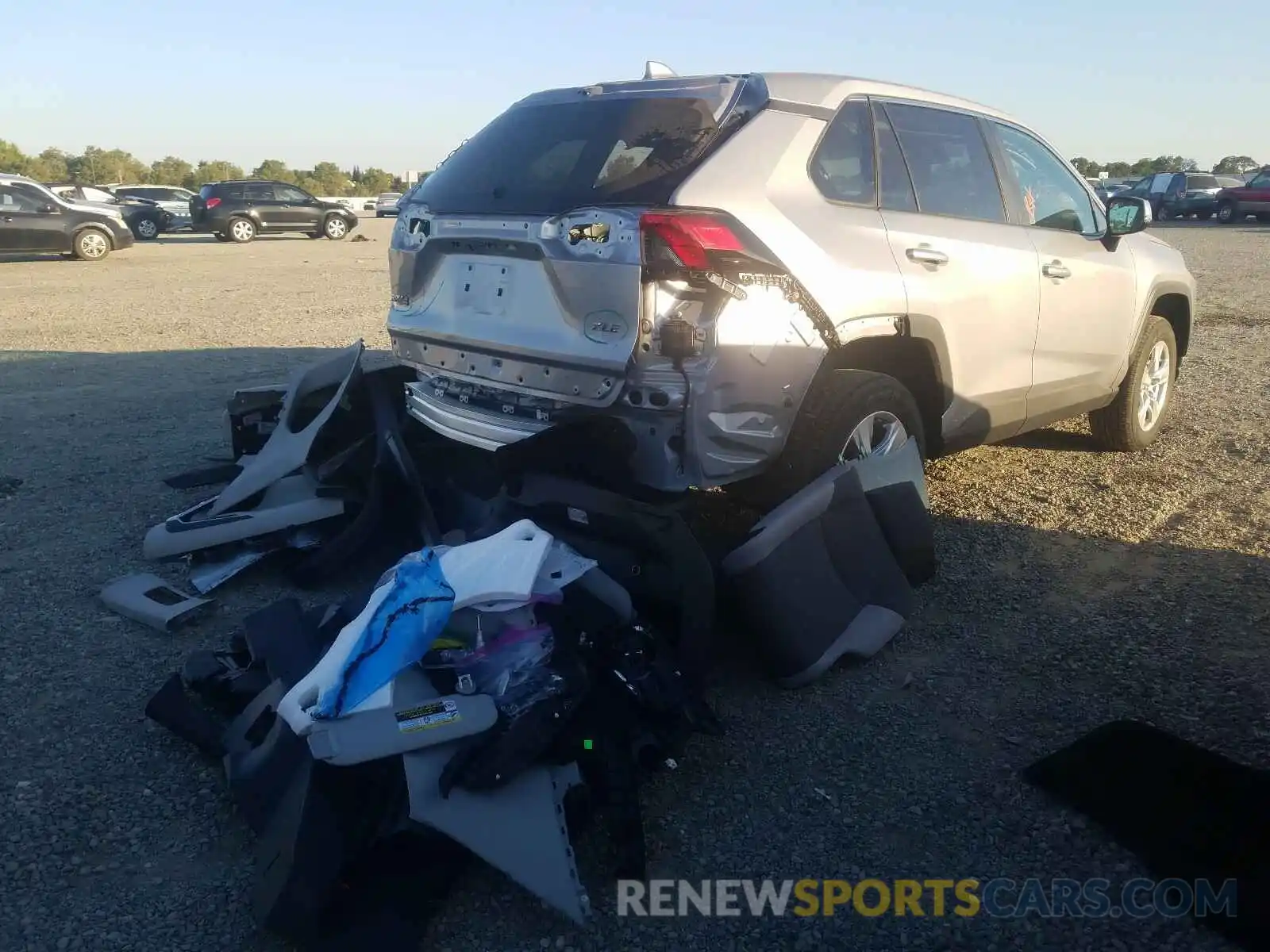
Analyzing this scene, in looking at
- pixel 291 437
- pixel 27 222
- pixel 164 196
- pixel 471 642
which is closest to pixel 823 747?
pixel 471 642

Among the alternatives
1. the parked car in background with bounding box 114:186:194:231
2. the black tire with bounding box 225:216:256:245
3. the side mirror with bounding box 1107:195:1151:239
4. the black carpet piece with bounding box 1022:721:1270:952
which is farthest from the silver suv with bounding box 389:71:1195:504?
the parked car in background with bounding box 114:186:194:231

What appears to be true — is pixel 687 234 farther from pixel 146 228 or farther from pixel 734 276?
pixel 146 228

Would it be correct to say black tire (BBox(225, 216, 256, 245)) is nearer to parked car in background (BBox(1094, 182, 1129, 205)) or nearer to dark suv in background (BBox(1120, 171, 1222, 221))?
parked car in background (BBox(1094, 182, 1129, 205))

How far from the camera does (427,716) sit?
2756 mm

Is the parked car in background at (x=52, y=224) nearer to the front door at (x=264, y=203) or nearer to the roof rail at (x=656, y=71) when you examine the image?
the front door at (x=264, y=203)

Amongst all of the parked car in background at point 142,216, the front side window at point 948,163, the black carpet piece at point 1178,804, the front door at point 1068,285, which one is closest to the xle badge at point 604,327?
the front side window at point 948,163

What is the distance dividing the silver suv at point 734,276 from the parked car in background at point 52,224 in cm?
1810

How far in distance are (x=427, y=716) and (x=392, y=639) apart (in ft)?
1.00

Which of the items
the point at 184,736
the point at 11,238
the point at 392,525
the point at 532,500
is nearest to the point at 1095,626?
the point at 532,500

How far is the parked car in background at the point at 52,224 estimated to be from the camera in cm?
1886

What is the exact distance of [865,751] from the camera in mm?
3232

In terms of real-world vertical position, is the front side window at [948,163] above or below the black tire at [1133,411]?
above

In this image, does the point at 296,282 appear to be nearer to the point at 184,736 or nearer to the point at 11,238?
the point at 11,238

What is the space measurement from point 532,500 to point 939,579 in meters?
1.87
